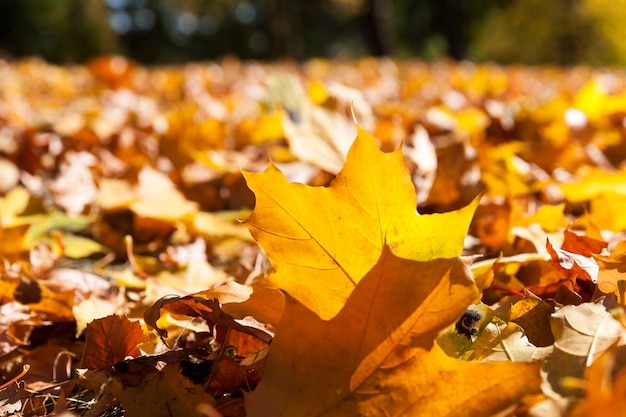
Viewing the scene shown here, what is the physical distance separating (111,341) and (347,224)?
24 cm

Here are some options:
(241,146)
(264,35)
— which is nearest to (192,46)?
(264,35)

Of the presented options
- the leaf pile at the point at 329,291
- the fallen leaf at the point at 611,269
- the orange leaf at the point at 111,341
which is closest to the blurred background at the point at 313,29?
A: the leaf pile at the point at 329,291

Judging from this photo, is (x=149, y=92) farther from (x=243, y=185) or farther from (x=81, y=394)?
(x=81, y=394)

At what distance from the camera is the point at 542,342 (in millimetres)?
542

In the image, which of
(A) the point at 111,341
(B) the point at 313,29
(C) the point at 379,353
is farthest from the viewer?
(B) the point at 313,29

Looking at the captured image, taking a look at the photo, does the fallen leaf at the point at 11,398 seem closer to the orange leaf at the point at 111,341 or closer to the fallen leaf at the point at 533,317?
the orange leaf at the point at 111,341

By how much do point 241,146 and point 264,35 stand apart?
2767 cm

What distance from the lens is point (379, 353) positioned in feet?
1.51

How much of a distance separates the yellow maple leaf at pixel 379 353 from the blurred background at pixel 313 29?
11.5 meters

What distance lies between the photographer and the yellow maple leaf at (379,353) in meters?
0.44

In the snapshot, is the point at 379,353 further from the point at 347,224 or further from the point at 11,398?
the point at 11,398

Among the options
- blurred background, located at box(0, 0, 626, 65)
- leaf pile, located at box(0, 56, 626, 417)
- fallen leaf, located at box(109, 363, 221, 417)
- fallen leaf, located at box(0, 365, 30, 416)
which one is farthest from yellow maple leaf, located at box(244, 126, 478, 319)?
blurred background, located at box(0, 0, 626, 65)

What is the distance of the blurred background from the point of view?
56.3 feet

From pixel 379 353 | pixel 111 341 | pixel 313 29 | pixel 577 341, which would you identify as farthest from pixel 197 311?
pixel 313 29
